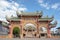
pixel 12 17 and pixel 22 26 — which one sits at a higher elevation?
pixel 12 17

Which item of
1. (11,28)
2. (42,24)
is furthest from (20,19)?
(42,24)

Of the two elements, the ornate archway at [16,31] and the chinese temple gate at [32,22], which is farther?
the ornate archway at [16,31]

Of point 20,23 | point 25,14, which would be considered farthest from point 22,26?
point 25,14

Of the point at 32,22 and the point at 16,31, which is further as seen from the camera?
the point at 16,31

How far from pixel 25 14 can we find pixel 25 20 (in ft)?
6.75

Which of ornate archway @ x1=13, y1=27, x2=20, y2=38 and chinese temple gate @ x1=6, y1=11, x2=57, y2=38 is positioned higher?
chinese temple gate @ x1=6, y1=11, x2=57, y2=38

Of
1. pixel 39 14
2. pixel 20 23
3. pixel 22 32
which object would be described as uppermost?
pixel 39 14

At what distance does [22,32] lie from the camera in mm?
44281

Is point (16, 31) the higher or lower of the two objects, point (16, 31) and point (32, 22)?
the lower

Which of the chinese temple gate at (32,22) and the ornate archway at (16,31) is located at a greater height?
the chinese temple gate at (32,22)

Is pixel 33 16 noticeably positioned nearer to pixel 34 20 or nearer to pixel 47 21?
pixel 34 20

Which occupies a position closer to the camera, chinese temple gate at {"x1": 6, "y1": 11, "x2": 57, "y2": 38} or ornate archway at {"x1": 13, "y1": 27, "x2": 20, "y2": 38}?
chinese temple gate at {"x1": 6, "y1": 11, "x2": 57, "y2": 38}

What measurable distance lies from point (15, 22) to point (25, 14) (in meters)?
4.23

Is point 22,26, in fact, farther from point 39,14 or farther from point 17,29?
point 39,14
